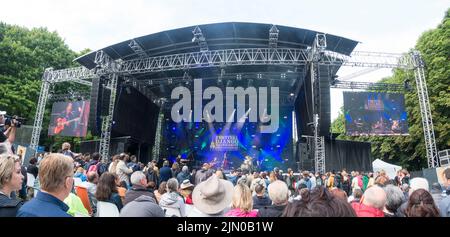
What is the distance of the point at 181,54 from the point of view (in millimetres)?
15594

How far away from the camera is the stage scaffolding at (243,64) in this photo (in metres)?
14.4

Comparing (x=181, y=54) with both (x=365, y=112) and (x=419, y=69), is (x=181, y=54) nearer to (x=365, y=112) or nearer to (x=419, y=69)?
(x=365, y=112)

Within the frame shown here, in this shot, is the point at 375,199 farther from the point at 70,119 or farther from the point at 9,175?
the point at 70,119

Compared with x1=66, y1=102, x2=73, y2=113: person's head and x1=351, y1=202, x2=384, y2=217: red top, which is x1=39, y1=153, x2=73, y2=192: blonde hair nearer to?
x1=351, y1=202, x2=384, y2=217: red top

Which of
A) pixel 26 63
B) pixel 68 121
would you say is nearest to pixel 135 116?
pixel 68 121

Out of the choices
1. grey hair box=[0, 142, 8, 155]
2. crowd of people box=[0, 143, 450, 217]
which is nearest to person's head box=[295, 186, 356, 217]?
crowd of people box=[0, 143, 450, 217]

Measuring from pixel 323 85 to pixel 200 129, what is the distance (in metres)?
11.3

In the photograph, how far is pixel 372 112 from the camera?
16.5 meters

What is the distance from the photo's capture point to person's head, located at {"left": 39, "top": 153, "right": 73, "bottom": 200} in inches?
65.6

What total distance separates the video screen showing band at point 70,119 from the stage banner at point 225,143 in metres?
8.15

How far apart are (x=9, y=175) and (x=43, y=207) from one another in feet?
2.60

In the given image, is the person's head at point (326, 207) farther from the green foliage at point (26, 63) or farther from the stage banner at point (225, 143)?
the stage banner at point (225, 143)
